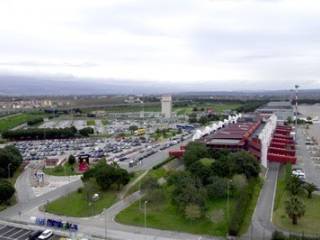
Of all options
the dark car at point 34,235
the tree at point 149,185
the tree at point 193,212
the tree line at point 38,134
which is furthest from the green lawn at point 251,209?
the tree line at point 38,134

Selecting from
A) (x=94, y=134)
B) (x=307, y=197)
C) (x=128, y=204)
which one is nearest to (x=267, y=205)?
(x=307, y=197)

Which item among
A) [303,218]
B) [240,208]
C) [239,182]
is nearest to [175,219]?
[240,208]

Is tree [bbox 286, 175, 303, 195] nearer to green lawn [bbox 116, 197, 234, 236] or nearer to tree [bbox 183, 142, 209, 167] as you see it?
green lawn [bbox 116, 197, 234, 236]

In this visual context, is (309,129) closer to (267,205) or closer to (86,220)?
(267,205)

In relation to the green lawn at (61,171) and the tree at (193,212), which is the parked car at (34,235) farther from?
the green lawn at (61,171)

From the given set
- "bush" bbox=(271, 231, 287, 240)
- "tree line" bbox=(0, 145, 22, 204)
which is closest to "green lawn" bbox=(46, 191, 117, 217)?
"tree line" bbox=(0, 145, 22, 204)

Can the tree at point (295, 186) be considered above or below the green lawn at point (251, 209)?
above
